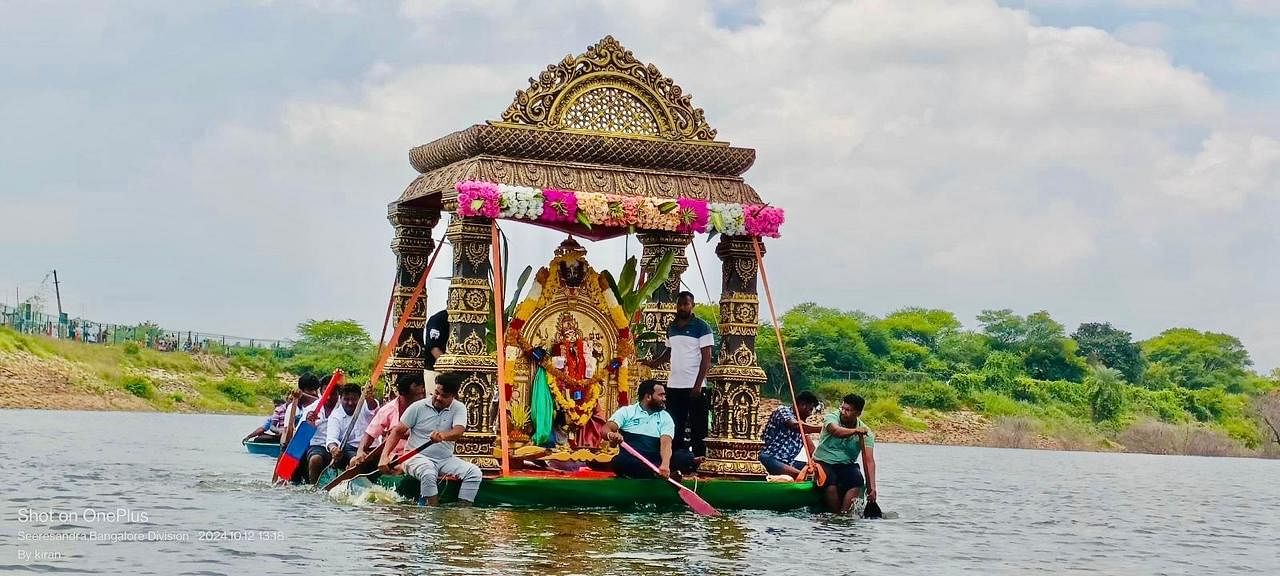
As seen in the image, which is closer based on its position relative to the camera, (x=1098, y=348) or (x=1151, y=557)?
(x=1151, y=557)

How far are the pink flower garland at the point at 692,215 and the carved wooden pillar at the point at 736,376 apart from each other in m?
0.69

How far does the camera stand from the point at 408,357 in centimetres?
1806

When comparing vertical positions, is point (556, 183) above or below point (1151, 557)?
above

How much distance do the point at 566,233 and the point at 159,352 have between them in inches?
1643

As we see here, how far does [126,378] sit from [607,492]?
129 ft

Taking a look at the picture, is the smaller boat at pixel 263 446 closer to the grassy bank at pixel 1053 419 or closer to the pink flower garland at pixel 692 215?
the pink flower garland at pixel 692 215

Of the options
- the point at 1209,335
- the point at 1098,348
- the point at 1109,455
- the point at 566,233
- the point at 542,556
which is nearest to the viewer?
the point at 542,556

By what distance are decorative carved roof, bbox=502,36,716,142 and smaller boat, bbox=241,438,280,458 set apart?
11748 millimetres

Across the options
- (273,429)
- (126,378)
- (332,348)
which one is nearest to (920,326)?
(332,348)

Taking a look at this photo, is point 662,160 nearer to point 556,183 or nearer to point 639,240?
point 556,183

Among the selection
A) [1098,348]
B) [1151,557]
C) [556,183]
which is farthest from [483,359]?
[1098,348]

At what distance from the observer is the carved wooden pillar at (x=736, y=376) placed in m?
16.0

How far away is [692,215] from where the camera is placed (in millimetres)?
15555

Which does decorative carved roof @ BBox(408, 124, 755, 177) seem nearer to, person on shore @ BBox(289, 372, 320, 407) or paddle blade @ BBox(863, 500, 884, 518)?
person on shore @ BBox(289, 372, 320, 407)
